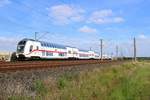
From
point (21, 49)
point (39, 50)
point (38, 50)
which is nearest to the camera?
point (21, 49)

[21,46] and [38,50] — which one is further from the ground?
[21,46]

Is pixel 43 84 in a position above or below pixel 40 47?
below

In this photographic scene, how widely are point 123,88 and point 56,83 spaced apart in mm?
5351

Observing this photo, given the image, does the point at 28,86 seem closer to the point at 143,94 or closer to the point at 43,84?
the point at 43,84

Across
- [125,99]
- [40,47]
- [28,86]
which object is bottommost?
[125,99]

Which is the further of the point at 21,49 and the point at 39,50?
the point at 39,50

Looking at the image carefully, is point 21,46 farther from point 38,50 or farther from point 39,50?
point 39,50

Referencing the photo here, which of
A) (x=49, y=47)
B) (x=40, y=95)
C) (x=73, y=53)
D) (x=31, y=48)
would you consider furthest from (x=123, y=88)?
(x=73, y=53)

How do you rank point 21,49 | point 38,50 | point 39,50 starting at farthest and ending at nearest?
1. point 39,50
2. point 38,50
3. point 21,49

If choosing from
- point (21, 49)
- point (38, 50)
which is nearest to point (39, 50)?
point (38, 50)

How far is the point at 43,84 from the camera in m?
12.4

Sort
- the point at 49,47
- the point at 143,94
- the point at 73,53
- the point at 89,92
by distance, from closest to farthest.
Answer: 1. the point at 89,92
2. the point at 143,94
3. the point at 49,47
4. the point at 73,53

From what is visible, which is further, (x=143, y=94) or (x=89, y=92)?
(x=143, y=94)

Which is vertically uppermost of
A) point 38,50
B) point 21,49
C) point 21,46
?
point 21,46
